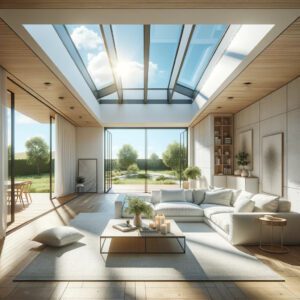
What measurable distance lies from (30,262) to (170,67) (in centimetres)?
658

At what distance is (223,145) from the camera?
9266mm

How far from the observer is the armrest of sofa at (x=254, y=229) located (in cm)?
432

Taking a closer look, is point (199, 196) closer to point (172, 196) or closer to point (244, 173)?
point (172, 196)

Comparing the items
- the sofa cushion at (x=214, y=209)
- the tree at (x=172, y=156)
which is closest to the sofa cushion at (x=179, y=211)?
the sofa cushion at (x=214, y=209)

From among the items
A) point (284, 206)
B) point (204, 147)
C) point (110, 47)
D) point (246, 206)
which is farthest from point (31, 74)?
point (204, 147)

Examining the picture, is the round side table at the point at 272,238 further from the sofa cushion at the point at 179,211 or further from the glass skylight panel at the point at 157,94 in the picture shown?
the glass skylight panel at the point at 157,94

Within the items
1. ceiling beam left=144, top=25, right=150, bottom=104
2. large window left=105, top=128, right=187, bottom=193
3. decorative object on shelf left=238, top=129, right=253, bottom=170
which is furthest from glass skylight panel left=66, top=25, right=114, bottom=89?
decorative object on shelf left=238, top=129, right=253, bottom=170

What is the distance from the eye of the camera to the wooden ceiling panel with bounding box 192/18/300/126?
3.82 m

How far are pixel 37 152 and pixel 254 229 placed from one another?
47.4 feet

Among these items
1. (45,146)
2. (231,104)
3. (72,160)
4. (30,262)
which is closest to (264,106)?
(231,104)

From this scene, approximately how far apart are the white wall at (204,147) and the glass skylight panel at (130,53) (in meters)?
2.80

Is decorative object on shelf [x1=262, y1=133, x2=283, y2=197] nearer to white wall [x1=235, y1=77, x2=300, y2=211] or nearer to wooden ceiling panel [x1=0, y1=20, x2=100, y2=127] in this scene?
white wall [x1=235, y1=77, x2=300, y2=211]

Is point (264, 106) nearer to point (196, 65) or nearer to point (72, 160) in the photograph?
point (196, 65)

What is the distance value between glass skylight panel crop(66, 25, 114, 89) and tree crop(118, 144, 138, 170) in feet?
17.5
